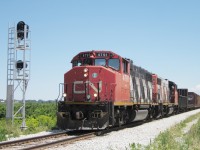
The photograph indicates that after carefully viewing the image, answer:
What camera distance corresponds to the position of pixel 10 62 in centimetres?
1820

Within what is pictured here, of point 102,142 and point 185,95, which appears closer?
point 102,142

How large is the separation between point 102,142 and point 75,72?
4.94 metres

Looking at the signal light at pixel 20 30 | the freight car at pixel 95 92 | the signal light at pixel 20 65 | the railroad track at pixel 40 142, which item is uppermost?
the signal light at pixel 20 30

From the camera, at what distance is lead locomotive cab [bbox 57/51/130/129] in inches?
625

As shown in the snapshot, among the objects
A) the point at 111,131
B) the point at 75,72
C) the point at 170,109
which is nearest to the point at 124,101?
the point at 111,131

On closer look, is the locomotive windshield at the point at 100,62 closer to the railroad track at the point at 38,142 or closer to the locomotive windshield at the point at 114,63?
the locomotive windshield at the point at 114,63

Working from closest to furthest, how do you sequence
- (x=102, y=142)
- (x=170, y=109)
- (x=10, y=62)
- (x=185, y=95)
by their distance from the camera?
1. (x=102, y=142)
2. (x=10, y=62)
3. (x=170, y=109)
4. (x=185, y=95)

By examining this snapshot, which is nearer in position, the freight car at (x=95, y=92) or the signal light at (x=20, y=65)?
the freight car at (x=95, y=92)

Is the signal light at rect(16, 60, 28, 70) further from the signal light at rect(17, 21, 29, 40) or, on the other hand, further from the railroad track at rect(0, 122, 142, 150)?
the railroad track at rect(0, 122, 142, 150)

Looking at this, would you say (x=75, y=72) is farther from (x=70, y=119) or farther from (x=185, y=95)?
(x=185, y=95)

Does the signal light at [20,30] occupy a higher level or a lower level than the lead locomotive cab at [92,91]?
higher

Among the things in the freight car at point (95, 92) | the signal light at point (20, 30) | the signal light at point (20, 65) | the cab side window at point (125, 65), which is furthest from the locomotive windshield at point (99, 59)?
the signal light at point (20, 30)

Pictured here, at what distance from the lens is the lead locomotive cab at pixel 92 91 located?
625 inches

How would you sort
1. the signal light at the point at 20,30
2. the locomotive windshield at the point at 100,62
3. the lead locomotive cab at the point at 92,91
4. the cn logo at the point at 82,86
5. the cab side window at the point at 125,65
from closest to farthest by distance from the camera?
the lead locomotive cab at the point at 92,91
the cn logo at the point at 82,86
the locomotive windshield at the point at 100,62
the cab side window at the point at 125,65
the signal light at the point at 20,30
